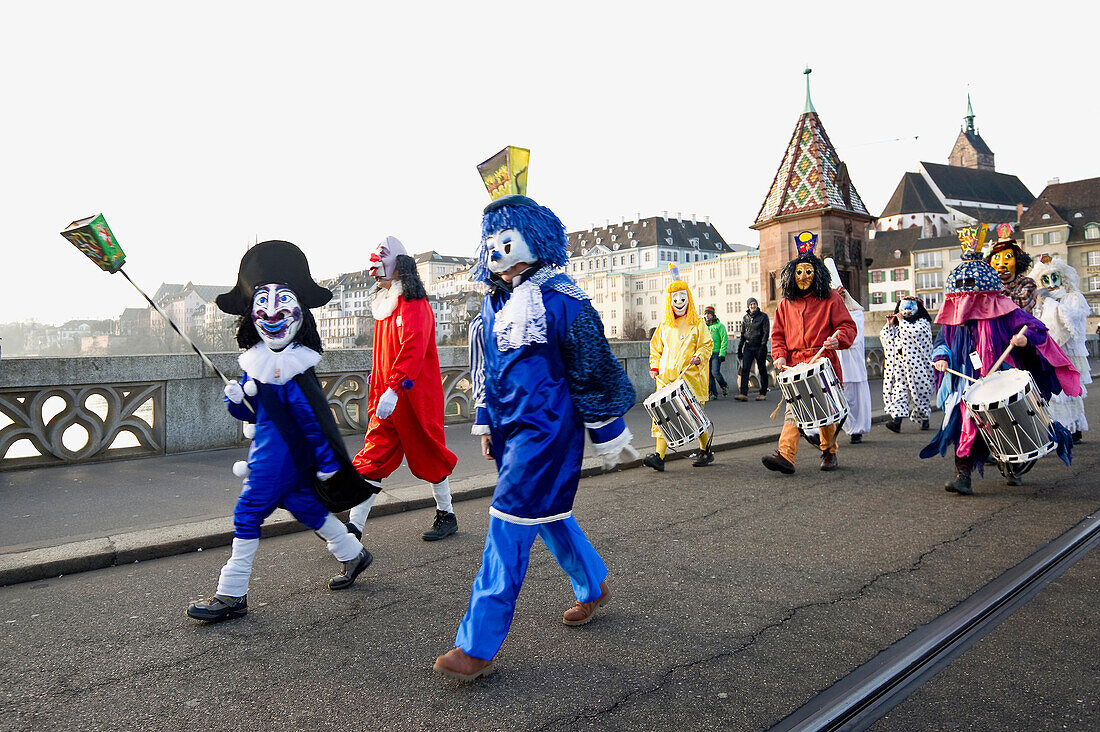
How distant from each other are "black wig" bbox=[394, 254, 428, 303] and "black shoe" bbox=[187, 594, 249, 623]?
205cm

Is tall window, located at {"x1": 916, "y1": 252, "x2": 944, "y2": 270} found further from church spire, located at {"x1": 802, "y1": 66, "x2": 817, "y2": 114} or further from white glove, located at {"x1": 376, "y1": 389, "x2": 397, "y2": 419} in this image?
→ white glove, located at {"x1": 376, "y1": 389, "x2": 397, "y2": 419}

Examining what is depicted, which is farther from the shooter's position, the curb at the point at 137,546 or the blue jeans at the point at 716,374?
the blue jeans at the point at 716,374

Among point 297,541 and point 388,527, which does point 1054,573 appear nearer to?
point 388,527

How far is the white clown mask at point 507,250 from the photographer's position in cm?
332

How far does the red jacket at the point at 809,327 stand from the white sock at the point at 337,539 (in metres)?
4.32

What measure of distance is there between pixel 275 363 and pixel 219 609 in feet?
3.90

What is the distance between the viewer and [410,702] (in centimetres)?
283

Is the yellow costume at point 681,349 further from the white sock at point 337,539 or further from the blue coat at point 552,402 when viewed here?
the blue coat at point 552,402

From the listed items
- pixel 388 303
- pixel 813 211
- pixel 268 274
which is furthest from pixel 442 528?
pixel 813 211

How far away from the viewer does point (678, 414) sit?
693 cm

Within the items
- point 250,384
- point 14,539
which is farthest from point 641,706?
point 14,539

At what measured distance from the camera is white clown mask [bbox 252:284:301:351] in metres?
3.99

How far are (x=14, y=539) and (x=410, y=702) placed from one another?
12.3ft

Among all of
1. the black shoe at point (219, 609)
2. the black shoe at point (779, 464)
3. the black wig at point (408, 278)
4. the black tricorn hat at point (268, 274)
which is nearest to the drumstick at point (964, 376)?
the black shoe at point (779, 464)
